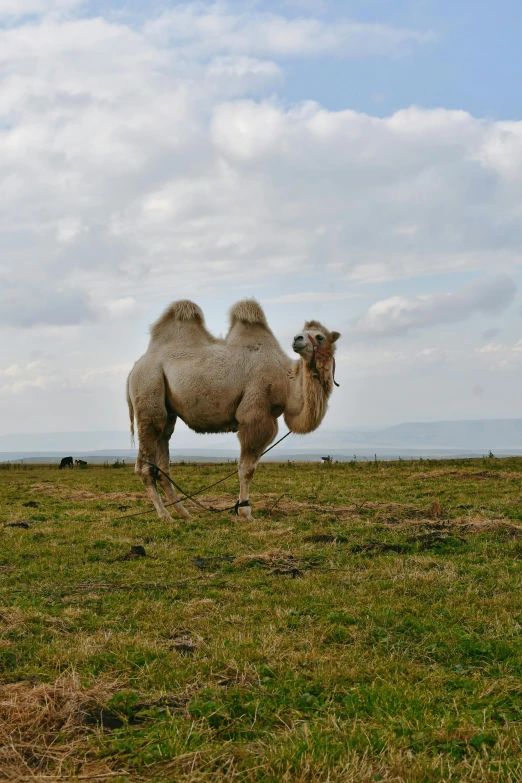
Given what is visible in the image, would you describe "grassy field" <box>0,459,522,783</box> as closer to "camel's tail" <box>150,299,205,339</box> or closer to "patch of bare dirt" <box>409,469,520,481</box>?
"camel's tail" <box>150,299,205,339</box>

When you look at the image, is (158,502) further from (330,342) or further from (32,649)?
(32,649)

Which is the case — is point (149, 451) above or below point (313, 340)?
below

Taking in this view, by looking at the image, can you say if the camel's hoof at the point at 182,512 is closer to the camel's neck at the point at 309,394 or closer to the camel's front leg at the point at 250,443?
the camel's front leg at the point at 250,443

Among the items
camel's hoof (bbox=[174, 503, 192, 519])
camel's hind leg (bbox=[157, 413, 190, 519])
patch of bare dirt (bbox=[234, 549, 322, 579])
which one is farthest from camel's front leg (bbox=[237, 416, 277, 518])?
patch of bare dirt (bbox=[234, 549, 322, 579])

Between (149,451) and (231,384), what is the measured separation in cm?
235

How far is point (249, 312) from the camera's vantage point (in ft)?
46.8

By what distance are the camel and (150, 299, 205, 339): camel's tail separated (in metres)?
0.02

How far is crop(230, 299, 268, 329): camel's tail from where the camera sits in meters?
14.2

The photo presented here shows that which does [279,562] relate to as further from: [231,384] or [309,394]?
[231,384]

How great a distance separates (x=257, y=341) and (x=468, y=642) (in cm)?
940

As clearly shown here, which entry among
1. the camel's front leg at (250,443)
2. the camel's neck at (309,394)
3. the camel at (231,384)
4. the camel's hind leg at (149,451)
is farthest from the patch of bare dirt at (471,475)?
the camel's hind leg at (149,451)

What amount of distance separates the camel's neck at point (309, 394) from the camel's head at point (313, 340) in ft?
0.72

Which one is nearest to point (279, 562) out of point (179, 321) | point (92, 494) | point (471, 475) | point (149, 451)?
point (149, 451)

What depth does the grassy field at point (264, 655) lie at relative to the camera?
3.57 m
